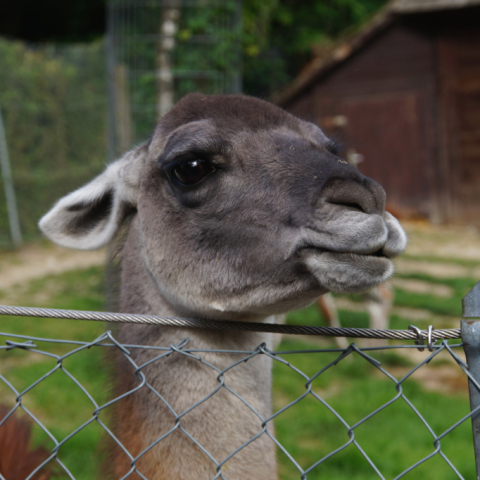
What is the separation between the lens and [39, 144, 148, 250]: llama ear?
2.35 m

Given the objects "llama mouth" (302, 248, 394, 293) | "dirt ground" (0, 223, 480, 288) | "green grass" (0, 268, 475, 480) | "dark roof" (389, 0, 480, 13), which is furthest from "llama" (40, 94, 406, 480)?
"dark roof" (389, 0, 480, 13)

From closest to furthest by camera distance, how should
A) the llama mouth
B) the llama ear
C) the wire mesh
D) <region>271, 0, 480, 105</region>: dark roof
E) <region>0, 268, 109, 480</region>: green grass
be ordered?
the llama mouth, the llama ear, <region>0, 268, 109, 480</region>: green grass, the wire mesh, <region>271, 0, 480, 105</region>: dark roof

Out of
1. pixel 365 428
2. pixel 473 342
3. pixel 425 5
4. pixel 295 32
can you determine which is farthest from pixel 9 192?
pixel 295 32

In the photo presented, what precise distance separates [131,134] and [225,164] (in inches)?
310

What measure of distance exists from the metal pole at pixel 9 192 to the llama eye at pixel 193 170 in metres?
9.17

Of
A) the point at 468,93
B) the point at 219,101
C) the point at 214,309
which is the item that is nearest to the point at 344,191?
the point at 214,309

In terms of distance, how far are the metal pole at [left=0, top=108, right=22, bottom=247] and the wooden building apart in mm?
6875

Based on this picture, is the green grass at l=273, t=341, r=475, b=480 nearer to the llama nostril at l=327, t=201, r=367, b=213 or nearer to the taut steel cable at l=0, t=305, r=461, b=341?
the taut steel cable at l=0, t=305, r=461, b=341

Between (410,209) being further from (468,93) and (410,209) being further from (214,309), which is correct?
(214,309)

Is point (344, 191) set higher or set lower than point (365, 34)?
higher

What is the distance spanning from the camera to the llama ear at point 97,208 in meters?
2.35

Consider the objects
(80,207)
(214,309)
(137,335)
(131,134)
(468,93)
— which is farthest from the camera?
(468,93)

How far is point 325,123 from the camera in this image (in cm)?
1502

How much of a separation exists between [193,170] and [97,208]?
2.32ft
